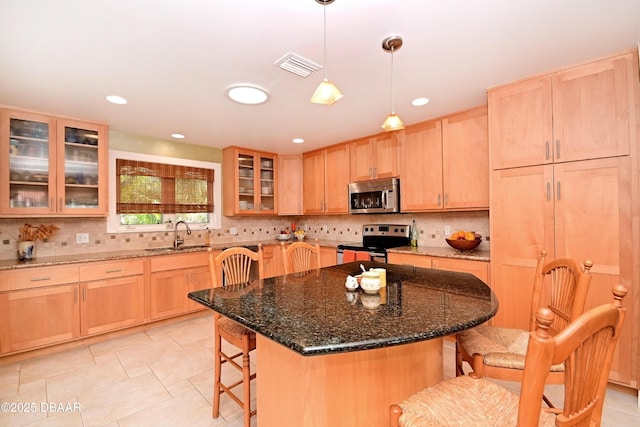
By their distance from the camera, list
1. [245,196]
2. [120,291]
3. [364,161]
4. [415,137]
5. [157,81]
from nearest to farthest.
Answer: [157,81] → [120,291] → [415,137] → [364,161] → [245,196]

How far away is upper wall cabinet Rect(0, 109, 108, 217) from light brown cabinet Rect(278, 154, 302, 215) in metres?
2.31

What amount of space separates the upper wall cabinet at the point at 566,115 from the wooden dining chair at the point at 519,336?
103cm

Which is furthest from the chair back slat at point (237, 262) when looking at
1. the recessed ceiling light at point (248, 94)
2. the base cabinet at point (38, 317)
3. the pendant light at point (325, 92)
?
the base cabinet at point (38, 317)

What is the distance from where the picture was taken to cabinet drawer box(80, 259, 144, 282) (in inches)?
109

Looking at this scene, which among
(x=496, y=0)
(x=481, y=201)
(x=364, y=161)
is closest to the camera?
(x=496, y=0)

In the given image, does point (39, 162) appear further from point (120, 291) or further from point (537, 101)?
point (537, 101)

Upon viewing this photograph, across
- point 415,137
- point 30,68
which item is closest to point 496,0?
point 415,137

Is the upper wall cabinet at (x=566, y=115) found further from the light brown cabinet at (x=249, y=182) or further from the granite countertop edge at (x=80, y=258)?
A: the granite countertop edge at (x=80, y=258)

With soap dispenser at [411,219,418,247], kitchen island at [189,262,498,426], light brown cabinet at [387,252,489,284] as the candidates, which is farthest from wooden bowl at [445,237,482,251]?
kitchen island at [189,262,498,426]

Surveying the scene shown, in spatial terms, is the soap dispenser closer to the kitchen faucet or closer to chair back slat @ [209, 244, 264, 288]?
chair back slat @ [209, 244, 264, 288]

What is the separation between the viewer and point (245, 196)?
14.4 feet

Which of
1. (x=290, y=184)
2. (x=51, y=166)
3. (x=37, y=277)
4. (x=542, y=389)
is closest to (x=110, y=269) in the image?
(x=37, y=277)

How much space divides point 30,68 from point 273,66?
5.50ft

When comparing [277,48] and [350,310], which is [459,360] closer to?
[350,310]
